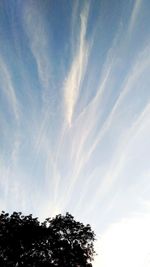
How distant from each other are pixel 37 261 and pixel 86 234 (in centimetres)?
1078

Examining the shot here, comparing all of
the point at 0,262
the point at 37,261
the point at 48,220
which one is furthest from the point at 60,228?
the point at 0,262

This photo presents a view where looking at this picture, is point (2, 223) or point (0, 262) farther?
point (2, 223)

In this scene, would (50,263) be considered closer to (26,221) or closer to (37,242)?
(37,242)

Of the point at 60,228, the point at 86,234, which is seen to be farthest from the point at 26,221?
the point at 86,234

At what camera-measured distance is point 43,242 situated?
63.9 meters

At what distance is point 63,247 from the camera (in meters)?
63.3

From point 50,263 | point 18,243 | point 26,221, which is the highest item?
point 26,221

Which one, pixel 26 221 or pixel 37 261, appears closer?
pixel 37 261

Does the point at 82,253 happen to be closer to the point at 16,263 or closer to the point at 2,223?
the point at 16,263

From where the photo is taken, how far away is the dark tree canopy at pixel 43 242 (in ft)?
200

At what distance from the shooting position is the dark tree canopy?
6091cm

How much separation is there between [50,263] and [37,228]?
706 cm

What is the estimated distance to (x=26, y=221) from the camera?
65.6 m

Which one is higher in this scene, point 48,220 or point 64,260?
point 48,220
